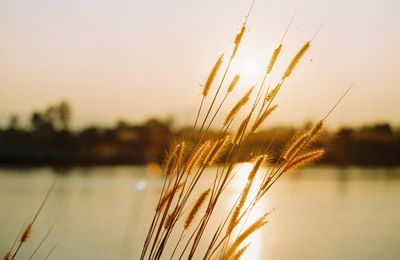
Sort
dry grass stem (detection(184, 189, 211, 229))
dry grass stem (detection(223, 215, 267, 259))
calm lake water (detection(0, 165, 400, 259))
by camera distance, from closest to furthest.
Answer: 1. dry grass stem (detection(223, 215, 267, 259))
2. dry grass stem (detection(184, 189, 211, 229))
3. calm lake water (detection(0, 165, 400, 259))

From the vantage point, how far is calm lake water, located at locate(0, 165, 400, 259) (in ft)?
52.5

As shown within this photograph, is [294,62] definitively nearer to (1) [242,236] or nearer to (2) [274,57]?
(2) [274,57]

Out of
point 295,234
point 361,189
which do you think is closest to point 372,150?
point 361,189

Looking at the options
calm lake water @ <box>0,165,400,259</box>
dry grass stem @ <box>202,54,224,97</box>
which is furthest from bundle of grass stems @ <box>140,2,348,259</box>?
calm lake water @ <box>0,165,400,259</box>

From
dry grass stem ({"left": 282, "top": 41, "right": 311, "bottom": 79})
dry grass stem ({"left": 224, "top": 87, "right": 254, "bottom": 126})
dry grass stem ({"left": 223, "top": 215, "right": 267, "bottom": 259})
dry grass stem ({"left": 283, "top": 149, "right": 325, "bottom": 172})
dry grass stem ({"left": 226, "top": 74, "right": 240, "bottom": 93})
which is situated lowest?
dry grass stem ({"left": 223, "top": 215, "right": 267, "bottom": 259})

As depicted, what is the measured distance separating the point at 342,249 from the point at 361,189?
1888 centimetres

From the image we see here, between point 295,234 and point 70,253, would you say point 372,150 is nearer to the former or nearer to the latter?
point 295,234

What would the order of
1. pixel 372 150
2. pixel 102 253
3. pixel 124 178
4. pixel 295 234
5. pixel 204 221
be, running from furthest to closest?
pixel 372 150
pixel 124 178
pixel 295 234
pixel 102 253
pixel 204 221

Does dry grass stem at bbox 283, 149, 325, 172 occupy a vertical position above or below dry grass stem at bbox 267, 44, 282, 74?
below

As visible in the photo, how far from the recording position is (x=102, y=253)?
14898mm

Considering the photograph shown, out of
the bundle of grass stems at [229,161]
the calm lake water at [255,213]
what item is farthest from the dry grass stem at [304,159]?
the calm lake water at [255,213]

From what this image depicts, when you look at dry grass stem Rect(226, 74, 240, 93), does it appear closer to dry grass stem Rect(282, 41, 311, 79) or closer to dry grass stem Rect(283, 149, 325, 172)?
dry grass stem Rect(282, 41, 311, 79)

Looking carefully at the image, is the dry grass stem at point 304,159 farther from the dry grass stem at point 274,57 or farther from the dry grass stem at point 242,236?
the dry grass stem at point 274,57

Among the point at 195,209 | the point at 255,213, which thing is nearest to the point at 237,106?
A: the point at 195,209
